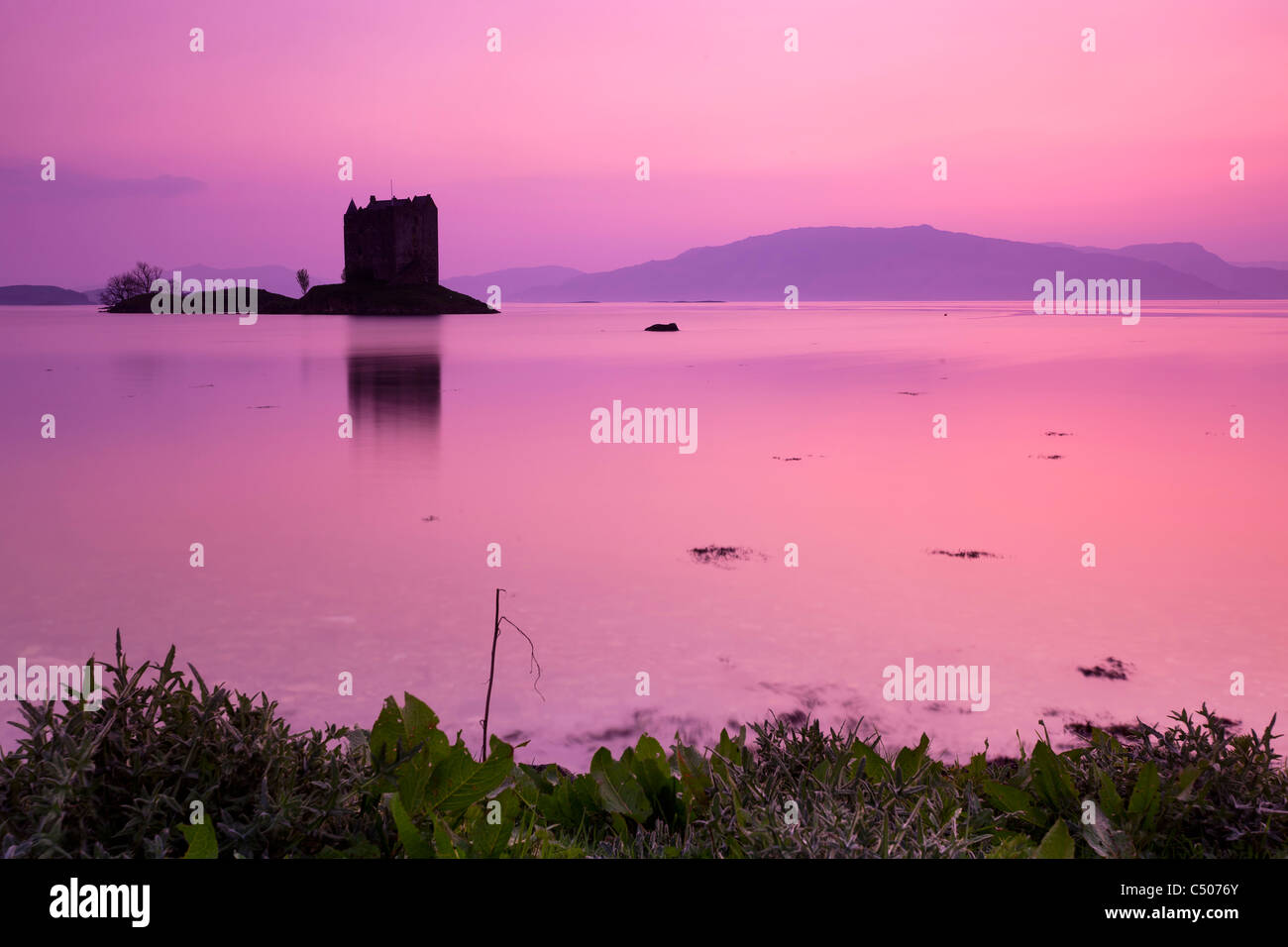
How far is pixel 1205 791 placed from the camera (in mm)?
2473

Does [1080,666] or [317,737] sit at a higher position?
[317,737]

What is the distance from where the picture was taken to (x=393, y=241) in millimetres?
140125

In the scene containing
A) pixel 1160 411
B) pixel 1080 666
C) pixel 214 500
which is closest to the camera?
pixel 1080 666

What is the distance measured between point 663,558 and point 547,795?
7158 millimetres

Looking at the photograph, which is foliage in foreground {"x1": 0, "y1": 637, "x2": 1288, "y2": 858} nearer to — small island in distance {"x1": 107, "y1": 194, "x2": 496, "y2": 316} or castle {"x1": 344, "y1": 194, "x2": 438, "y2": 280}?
small island in distance {"x1": 107, "y1": 194, "x2": 496, "y2": 316}

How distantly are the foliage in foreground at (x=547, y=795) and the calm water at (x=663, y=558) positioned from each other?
2.83 metres

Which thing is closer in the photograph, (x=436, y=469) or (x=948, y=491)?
(x=948, y=491)

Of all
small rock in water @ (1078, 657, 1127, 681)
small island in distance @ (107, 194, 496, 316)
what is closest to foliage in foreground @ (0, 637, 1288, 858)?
small rock in water @ (1078, 657, 1127, 681)

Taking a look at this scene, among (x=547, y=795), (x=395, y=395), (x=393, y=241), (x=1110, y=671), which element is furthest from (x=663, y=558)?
(x=393, y=241)

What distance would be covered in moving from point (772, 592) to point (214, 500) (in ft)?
28.5

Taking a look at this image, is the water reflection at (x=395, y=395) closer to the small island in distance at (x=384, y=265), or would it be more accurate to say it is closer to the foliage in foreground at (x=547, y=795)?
the foliage in foreground at (x=547, y=795)

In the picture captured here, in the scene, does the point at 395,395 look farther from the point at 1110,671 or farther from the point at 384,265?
the point at 384,265
